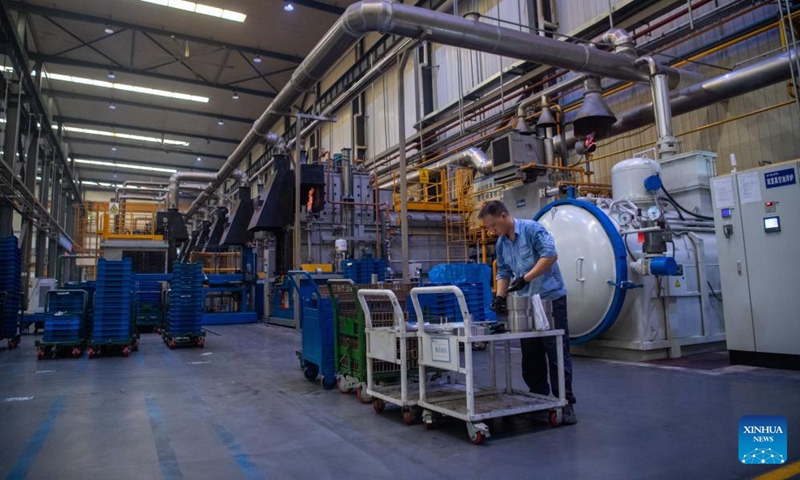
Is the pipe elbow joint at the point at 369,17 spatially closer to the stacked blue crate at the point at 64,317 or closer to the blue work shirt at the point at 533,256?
the blue work shirt at the point at 533,256

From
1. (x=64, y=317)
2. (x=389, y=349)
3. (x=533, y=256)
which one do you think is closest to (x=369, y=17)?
(x=533, y=256)

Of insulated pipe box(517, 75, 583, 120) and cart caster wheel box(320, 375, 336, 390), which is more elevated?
insulated pipe box(517, 75, 583, 120)

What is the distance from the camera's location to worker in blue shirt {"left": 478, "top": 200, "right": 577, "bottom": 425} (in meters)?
3.70

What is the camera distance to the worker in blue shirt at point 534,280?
146 inches

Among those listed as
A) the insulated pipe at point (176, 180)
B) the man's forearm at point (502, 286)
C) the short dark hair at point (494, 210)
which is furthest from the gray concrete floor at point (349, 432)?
the insulated pipe at point (176, 180)

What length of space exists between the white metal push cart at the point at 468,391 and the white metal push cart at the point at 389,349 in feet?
0.41

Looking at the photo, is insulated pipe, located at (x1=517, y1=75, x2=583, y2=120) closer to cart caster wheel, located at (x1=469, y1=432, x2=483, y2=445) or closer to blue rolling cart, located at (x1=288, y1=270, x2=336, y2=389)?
blue rolling cart, located at (x1=288, y1=270, x2=336, y2=389)

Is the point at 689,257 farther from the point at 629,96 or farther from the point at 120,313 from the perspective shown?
the point at 120,313

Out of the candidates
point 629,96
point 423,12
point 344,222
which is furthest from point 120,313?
point 629,96

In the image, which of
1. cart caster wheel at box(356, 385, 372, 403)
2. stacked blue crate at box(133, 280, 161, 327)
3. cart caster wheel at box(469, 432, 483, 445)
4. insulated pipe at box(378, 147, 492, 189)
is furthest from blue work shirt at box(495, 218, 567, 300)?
stacked blue crate at box(133, 280, 161, 327)

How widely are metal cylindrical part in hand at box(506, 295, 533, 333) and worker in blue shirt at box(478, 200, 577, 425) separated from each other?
6.2 inches

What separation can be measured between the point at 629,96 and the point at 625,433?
28.9 ft

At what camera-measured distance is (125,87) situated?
1966cm

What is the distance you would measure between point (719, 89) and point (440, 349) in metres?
7.35
